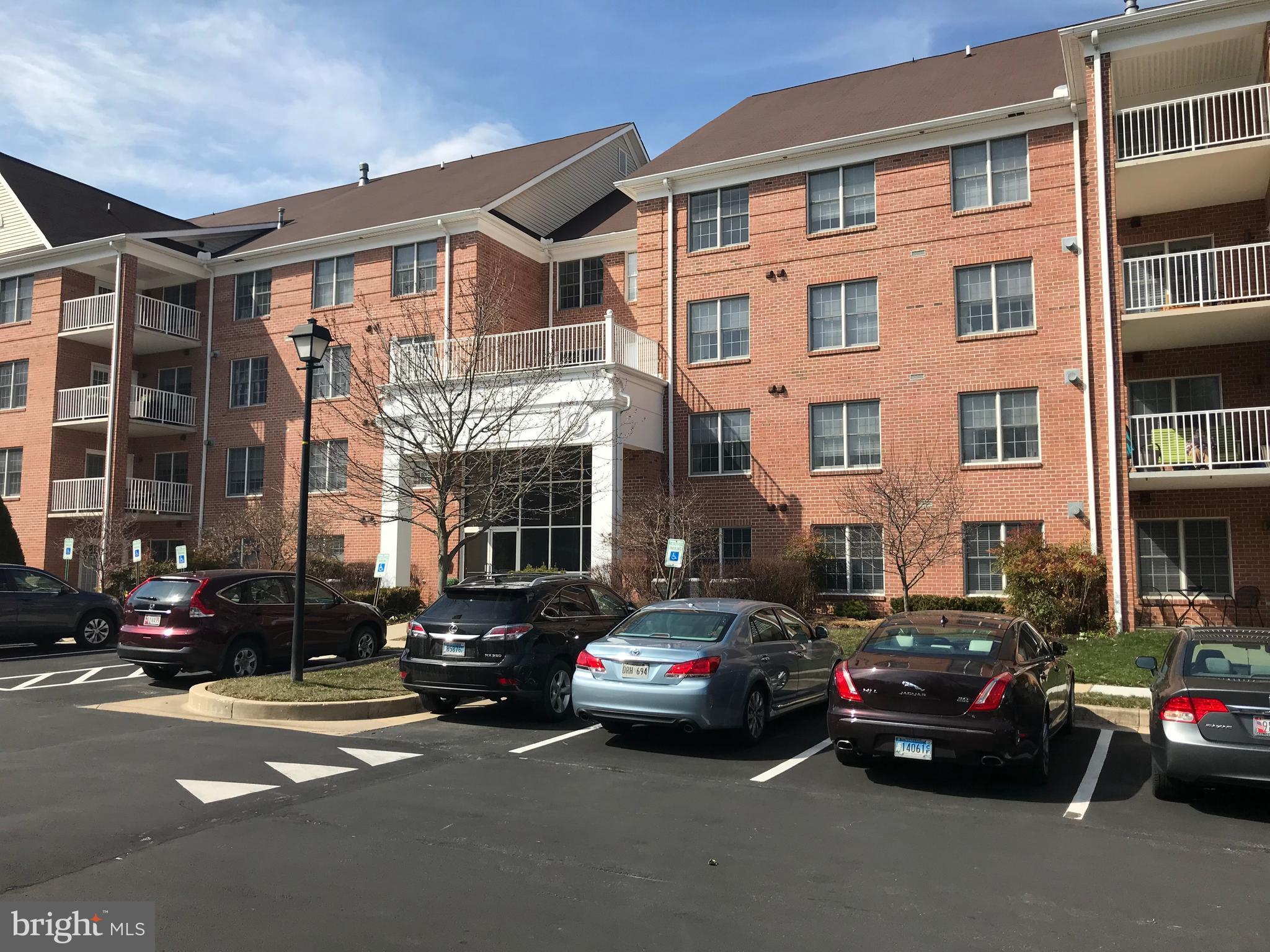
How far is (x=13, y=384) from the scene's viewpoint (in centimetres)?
3159

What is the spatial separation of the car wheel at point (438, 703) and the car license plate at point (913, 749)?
541 cm

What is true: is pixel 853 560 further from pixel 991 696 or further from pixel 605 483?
pixel 991 696

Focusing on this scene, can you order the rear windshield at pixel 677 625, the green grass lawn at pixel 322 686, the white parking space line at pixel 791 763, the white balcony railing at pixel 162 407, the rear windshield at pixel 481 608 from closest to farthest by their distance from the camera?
the white parking space line at pixel 791 763
the rear windshield at pixel 677 625
the rear windshield at pixel 481 608
the green grass lawn at pixel 322 686
the white balcony railing at pixel 162 407

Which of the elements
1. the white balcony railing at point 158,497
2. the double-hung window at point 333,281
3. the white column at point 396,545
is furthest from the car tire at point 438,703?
the white balcony railing at point 158,497

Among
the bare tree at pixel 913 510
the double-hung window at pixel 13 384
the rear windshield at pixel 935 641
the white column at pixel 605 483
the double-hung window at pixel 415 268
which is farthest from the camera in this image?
the double-hung window at pixel 13 384

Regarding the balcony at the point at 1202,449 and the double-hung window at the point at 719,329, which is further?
the double-hung window at the point at 719,329

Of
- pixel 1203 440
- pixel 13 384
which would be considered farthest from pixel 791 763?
pixel 13 384

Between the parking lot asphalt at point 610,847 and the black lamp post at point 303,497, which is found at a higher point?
the black lamp post at point 303,497

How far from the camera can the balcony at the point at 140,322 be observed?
1182 inches

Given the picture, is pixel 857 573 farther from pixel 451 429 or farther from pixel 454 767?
pixel 454 767

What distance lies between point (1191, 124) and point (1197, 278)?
283 cm

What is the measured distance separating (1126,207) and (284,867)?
65.3 ft

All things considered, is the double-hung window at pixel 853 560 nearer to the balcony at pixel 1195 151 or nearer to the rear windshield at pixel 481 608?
the balcony at pixel 1195 151

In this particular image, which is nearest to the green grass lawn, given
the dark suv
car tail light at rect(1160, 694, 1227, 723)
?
the dark suv
